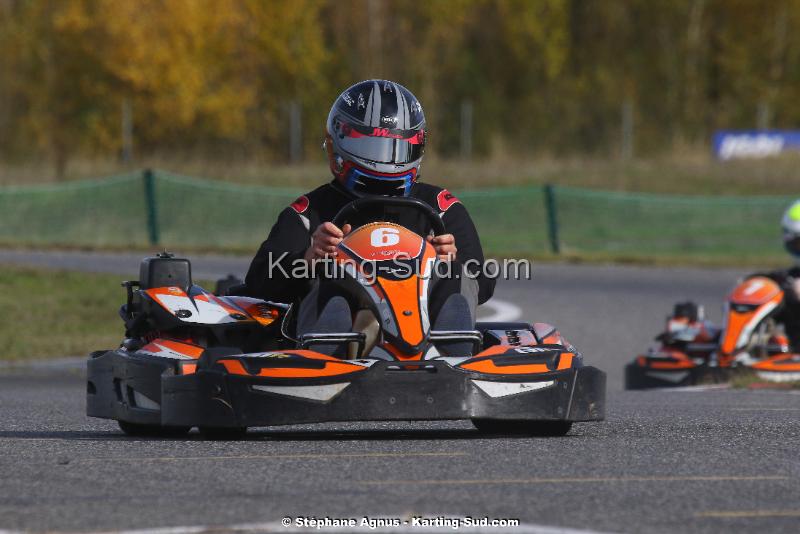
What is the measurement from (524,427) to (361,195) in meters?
1.30

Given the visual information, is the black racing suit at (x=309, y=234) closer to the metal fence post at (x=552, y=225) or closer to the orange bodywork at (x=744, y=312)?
the orange bodywork at (x=744, y=312)

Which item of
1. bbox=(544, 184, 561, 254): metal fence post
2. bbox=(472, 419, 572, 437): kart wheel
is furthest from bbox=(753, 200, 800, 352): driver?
bbox=(544, 184, 561, 254): metal fence post

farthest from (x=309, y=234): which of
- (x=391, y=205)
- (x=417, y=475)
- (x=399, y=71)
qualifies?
(x=399, y=71)

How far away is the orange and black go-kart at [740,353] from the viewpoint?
12.9 meters

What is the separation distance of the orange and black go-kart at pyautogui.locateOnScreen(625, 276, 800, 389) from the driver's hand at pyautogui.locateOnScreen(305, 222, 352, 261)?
6141mm

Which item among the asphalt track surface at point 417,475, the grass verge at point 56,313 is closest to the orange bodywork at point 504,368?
the asphalt track surface at point 417,475

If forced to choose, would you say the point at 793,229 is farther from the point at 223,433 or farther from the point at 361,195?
the point at 223,433

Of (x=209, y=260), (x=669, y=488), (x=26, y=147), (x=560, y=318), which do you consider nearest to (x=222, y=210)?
(x=209, y=260)

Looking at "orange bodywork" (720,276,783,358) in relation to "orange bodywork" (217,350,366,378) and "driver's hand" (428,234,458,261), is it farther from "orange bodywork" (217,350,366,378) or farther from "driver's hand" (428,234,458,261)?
"orange bodywork" (217,350,366,378)

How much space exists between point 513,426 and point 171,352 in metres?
1.59

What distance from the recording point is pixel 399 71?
49000mm

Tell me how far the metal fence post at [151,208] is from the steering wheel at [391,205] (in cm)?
1896

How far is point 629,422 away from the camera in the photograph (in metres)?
7.75

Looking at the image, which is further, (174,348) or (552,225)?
(552,225)
